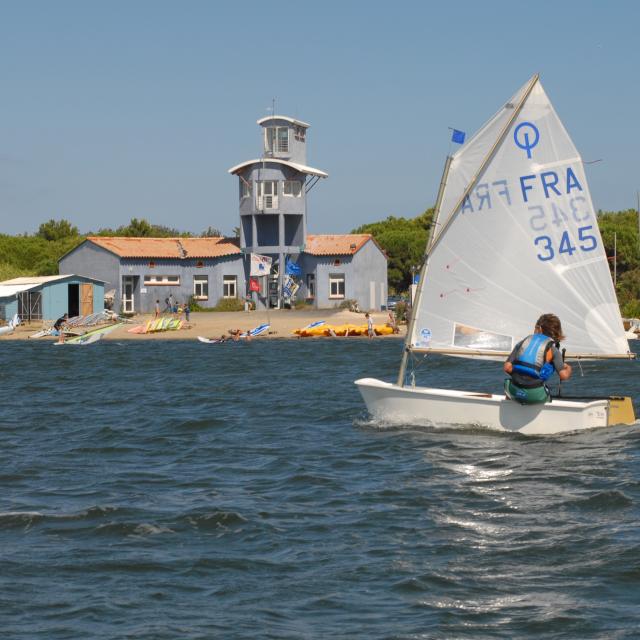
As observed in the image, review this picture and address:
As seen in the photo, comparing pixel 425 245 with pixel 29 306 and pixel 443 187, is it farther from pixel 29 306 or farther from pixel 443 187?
pixel 443 187

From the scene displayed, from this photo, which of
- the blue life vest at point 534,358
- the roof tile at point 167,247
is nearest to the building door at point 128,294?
the roof tile at point 167,247

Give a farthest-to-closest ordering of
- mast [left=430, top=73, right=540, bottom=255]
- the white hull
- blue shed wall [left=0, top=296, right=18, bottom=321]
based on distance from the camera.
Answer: blue shed wall [left=0, top=296, right=18, bottom=321], mast [left=430, top=73, right=540, bottom=255], the white hull

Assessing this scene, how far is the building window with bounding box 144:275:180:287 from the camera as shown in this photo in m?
75.2

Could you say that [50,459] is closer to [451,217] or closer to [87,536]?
[87,536]

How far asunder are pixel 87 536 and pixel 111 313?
184 ft

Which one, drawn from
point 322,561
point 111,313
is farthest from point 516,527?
point 111,313

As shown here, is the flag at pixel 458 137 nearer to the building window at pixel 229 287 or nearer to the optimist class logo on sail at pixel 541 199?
the optimist class logo on sail at pixel 541 199

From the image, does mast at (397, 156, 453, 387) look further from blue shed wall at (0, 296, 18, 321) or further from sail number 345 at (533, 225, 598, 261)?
blue shed wall at (0, 296, 18, 321)

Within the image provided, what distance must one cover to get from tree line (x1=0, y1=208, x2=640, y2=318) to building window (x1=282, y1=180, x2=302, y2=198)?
12.7 metres

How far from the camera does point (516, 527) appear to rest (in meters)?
14.5

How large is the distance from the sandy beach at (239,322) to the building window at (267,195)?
268 inches

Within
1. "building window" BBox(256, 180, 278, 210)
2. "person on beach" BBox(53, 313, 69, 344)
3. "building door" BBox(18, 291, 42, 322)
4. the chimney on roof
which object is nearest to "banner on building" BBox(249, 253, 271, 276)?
"building window" BBox(256, 180, 278, 210)

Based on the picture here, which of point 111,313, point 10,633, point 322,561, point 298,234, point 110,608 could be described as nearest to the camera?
point 10,633

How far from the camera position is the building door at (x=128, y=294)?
75.1 meters
